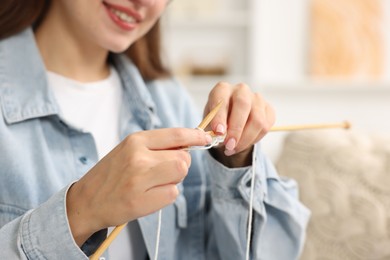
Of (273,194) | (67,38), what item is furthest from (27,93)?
Answer: (273,194)

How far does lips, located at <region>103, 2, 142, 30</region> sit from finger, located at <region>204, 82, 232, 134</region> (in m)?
0.22

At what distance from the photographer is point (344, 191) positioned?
1074 mm

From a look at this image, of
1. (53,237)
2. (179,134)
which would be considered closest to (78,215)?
(53,237)

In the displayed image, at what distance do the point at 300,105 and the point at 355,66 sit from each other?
1.07 feet

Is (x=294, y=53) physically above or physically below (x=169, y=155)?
below

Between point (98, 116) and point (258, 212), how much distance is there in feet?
1.07

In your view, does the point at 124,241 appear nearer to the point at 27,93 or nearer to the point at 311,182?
the point at 27,93

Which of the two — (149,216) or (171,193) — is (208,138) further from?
(149,216)

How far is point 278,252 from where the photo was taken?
0.94 metres

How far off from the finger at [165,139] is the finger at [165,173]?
0.03 m

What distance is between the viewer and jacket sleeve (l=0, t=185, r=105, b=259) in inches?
26.5

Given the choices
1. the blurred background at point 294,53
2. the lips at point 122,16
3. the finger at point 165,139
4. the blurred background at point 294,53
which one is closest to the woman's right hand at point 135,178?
the finger at point 165,139

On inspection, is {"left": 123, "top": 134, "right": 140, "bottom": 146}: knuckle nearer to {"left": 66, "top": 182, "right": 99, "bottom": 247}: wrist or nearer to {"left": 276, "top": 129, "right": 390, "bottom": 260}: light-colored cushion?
{"left": 66, "top": 182, "right": 99, "bottom": 247}: wrist

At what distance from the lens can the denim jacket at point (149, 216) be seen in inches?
33.4
